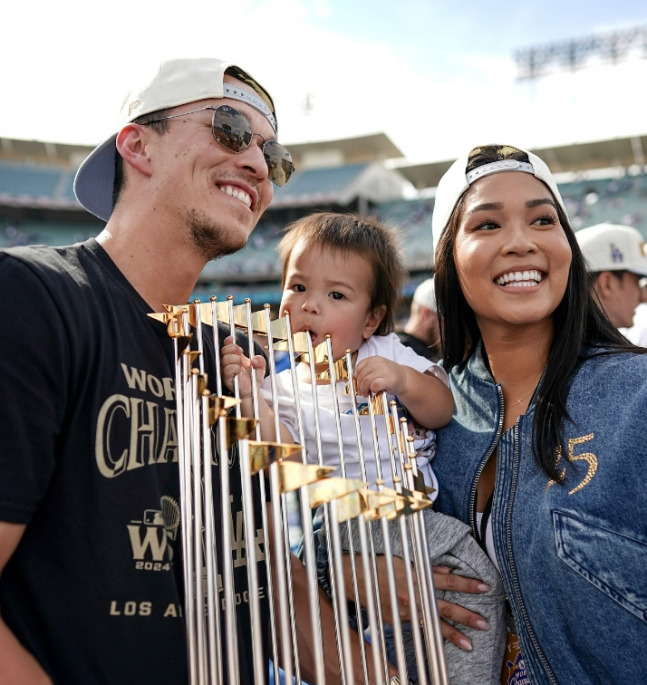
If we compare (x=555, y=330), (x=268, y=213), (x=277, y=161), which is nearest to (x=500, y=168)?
(x=555, y=330)

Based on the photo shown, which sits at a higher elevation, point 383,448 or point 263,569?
point 383,448

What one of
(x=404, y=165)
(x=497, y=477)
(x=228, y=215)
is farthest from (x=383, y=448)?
(x=404, y=165)

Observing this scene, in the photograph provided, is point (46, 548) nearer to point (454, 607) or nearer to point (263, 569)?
point (263, 569)

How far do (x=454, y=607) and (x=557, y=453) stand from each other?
0.53 metres

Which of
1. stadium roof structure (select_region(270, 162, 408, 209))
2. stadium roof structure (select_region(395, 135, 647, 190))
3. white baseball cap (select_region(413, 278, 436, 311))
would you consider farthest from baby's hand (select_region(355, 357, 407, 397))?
stadium roof structure (select_region(270, 162, 408, 209))

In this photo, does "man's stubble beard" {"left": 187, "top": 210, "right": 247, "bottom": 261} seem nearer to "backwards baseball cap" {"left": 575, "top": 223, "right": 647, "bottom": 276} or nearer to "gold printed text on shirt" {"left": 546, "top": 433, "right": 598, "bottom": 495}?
"gold printed text on shirt" {"left": 546, "top": 433, "right": 598, "bottom": 495}

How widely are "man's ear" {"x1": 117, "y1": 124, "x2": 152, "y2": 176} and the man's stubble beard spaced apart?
0.26 m

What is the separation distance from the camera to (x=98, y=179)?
2.21m

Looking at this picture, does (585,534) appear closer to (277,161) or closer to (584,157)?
(277,161)

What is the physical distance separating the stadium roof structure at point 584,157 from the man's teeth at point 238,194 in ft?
90.4

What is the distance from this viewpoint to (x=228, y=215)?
6.18 ft

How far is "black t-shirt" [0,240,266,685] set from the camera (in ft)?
4.22

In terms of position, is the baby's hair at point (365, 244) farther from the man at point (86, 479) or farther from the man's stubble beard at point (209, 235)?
the man at point (86, 479)

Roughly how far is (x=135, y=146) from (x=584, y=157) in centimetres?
3048
